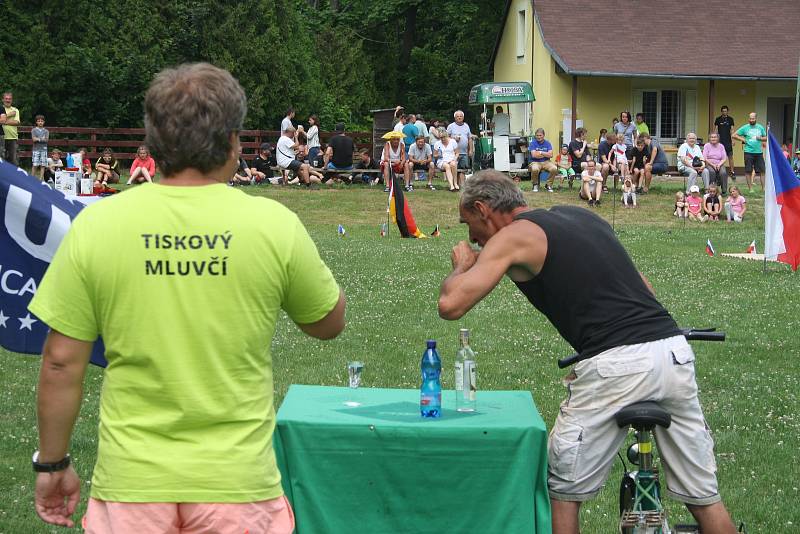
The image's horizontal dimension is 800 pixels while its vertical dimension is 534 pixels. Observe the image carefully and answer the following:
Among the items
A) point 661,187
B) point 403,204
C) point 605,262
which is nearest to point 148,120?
point 605,262

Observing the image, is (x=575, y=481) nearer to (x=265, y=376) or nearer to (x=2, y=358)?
(x=265, y=376)

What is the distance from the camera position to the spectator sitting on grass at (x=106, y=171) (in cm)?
3005

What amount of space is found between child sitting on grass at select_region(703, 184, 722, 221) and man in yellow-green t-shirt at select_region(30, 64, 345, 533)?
78.3ft

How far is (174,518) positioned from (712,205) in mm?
24135

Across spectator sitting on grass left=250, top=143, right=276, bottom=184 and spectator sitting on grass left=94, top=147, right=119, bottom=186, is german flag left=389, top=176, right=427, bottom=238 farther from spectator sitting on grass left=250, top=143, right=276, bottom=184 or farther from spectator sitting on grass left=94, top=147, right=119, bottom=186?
spectator sitting on grass left=94, top=147, right=119, bottom=186

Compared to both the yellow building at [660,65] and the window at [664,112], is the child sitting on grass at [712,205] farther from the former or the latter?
the window at [664,112]

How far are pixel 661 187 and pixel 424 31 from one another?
26.8 meters

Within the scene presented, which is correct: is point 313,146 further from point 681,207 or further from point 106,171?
point 681,207

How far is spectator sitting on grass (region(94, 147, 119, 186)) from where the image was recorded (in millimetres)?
30047

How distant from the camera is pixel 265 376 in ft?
10.6

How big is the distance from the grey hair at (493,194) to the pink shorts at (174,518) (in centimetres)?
212

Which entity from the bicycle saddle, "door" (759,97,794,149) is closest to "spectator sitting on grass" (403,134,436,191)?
"door" (759,97,794,149)

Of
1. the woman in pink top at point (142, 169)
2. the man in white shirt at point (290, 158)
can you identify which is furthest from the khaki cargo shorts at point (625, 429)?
the man in white shirt at point (290, 158)

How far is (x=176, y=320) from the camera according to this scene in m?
3.08
